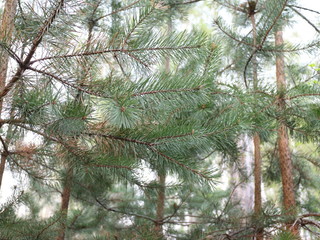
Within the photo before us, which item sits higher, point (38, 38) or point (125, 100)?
point (38, 38)

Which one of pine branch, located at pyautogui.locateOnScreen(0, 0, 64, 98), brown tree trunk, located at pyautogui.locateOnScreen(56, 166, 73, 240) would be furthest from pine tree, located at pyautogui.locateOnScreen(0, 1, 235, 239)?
brown tree trunk, located at pyautogui.locateOnScreen(56, 166, 73, 240)

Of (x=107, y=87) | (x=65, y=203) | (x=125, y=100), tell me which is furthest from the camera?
(x=65, y=203)

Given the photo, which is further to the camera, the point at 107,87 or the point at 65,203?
the point at 65,203

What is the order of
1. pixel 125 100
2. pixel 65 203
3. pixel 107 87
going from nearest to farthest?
pixel 125 100
pixel 107 87
pixel 65 203

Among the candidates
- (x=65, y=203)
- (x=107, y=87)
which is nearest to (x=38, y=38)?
(x=107, y=87)

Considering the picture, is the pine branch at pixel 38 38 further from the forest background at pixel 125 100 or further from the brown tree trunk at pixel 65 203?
the brown tree trunk at pixel 65 203

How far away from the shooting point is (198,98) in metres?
1.35

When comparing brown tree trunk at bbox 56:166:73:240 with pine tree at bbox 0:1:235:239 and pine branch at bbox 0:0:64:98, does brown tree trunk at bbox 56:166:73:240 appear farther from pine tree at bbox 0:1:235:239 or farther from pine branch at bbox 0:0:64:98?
pine branch at bbox 0:0:64:98

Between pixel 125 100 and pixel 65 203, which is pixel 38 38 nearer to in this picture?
pixel 125 100

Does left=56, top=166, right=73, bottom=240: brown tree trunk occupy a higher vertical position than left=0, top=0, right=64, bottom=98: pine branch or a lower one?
lower

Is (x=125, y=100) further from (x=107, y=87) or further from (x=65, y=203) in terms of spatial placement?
(x=65, y=203)

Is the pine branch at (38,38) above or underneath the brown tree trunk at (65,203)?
above

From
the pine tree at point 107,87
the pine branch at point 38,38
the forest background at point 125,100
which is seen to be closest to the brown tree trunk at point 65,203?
the forest background at point 125,100

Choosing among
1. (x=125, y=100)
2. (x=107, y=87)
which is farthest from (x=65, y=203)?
(x=125, y=100)
